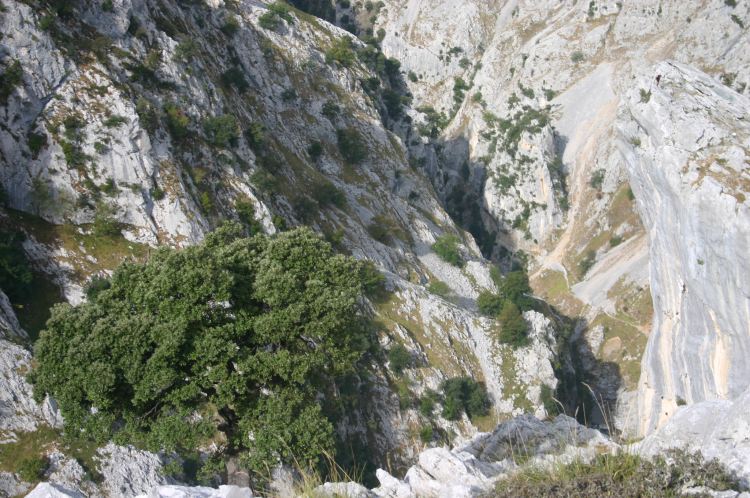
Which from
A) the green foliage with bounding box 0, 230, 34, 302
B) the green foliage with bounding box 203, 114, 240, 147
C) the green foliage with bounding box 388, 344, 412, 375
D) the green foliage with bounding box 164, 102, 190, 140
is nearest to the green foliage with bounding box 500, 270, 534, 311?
the green foliage with bounding box 388, 344, 412, 375

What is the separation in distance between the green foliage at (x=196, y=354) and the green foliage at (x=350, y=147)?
64.8 m

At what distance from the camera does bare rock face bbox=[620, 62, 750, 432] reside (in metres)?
44.5

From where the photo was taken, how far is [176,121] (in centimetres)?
5772

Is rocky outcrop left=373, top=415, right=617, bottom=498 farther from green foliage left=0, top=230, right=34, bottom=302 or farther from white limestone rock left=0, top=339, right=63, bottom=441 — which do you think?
green foliage left=0, top=230, right=34, bottom=302

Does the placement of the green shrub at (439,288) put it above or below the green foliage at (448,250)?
below

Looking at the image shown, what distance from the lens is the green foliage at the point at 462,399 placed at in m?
57.2

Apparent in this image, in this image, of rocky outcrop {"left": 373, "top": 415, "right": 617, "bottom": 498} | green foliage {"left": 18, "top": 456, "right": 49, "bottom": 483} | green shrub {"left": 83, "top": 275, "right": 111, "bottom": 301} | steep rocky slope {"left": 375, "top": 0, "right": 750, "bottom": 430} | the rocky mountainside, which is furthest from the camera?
steep rocky slope {"left": 375, "top": 0, "right": 750, "bottom": 430}

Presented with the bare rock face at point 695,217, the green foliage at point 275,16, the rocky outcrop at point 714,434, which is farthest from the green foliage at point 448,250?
the rocky outcrop at point 714,434

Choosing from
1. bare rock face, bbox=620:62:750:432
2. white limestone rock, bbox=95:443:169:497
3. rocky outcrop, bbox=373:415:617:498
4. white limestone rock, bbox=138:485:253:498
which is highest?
bare rock face, bbox=620:62:750:432

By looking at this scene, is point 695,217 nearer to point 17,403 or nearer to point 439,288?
point 439,288

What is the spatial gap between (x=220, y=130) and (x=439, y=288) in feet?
105

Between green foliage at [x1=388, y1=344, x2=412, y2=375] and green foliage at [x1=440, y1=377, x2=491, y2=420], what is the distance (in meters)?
4.97

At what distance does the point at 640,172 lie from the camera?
180ft

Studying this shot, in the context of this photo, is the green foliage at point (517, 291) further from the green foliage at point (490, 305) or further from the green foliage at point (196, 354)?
the green foliage at point (196, 354)
